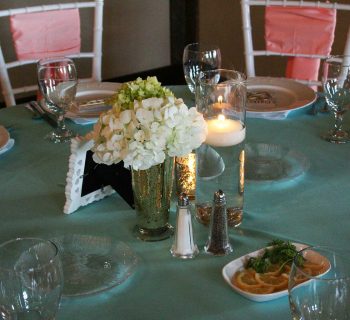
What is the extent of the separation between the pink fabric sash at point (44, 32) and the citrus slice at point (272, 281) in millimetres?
1522

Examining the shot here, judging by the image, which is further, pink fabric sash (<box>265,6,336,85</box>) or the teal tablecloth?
pink fabric sash (<box>265,6,336,85</box>)

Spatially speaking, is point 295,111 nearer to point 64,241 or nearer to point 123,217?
point 123,217

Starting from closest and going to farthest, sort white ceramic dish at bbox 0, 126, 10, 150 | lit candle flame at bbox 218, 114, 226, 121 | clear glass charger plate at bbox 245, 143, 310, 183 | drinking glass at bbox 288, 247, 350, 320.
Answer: drinking glass at bbox 288, 247, 350, 320
lit candle flame at bbox 218, 114, 226, 121
clear glass charger plate at bbox 245, 143, 310, 183
white ceramic dish at bbox 0, 126, 10, 150

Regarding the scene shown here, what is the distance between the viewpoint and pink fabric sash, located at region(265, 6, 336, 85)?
2.17 m

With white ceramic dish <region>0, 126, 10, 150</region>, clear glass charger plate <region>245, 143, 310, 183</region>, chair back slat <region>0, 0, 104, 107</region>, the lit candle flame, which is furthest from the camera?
chair back slat <region>0, 0, 104, 107</region>

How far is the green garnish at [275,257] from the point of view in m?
0.96

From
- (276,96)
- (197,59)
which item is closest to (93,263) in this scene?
(197,59)

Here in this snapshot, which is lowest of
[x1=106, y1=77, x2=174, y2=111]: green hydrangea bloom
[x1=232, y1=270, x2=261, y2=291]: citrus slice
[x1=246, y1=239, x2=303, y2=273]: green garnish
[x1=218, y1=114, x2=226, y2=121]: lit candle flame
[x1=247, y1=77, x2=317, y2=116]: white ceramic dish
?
[x1=232, y1=270, x2=261, y2=291]: citrus slice

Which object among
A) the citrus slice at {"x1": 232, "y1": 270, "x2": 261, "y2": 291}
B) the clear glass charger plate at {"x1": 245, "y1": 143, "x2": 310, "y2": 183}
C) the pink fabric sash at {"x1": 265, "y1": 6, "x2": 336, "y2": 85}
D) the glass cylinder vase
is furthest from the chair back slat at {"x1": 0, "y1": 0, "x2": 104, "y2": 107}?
the citrus slice at {"x1": 232, "y1": 270, "x2": 261, "y2": 291}

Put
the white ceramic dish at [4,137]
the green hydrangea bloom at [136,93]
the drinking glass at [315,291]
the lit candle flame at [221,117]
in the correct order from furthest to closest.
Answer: the white ceramic dish at [4,137], the lit candle flame at [221,117], the green hydrangea bloom at [136,93], the drinking glass at [315,291]

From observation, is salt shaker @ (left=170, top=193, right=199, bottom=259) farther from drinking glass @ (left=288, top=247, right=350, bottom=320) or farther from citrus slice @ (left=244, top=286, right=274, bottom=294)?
drinking glass @ (left=288, top=247, right=350, bottom=320)

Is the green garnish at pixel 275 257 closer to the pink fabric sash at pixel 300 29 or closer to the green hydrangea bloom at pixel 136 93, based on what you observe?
the green hydrangea bloom at pixel 136 93

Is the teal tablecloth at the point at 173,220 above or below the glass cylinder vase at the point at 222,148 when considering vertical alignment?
below

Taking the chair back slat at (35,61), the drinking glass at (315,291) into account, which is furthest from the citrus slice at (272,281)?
the chair back slat at (35,61)
